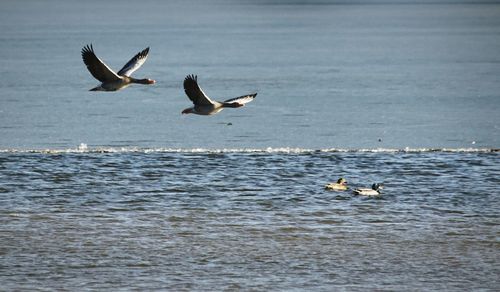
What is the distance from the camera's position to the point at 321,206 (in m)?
10.3

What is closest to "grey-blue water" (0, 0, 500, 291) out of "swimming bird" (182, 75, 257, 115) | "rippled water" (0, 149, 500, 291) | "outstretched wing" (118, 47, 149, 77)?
"rippled water" (0, 149, 500, 291)

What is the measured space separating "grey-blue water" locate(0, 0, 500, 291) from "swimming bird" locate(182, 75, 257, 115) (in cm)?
82

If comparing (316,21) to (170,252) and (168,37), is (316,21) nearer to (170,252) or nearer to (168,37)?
(168,37)

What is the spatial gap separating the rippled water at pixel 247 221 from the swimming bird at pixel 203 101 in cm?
82

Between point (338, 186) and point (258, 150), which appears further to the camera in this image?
point (258, 150)

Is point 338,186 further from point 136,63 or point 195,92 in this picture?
point 136,63

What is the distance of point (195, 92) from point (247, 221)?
2173mm

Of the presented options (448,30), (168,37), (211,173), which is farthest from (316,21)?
(211,173)

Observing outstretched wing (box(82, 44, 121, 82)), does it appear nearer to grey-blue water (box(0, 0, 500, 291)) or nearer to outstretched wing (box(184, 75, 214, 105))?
outstretched wing (box(184, 75, 214, 105))

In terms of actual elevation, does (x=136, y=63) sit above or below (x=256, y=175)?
above

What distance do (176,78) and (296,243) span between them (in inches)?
487

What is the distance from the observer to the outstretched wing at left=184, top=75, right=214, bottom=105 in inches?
438

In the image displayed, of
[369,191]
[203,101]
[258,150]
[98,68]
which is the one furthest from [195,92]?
[369,191]

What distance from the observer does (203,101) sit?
11438 millimetres
